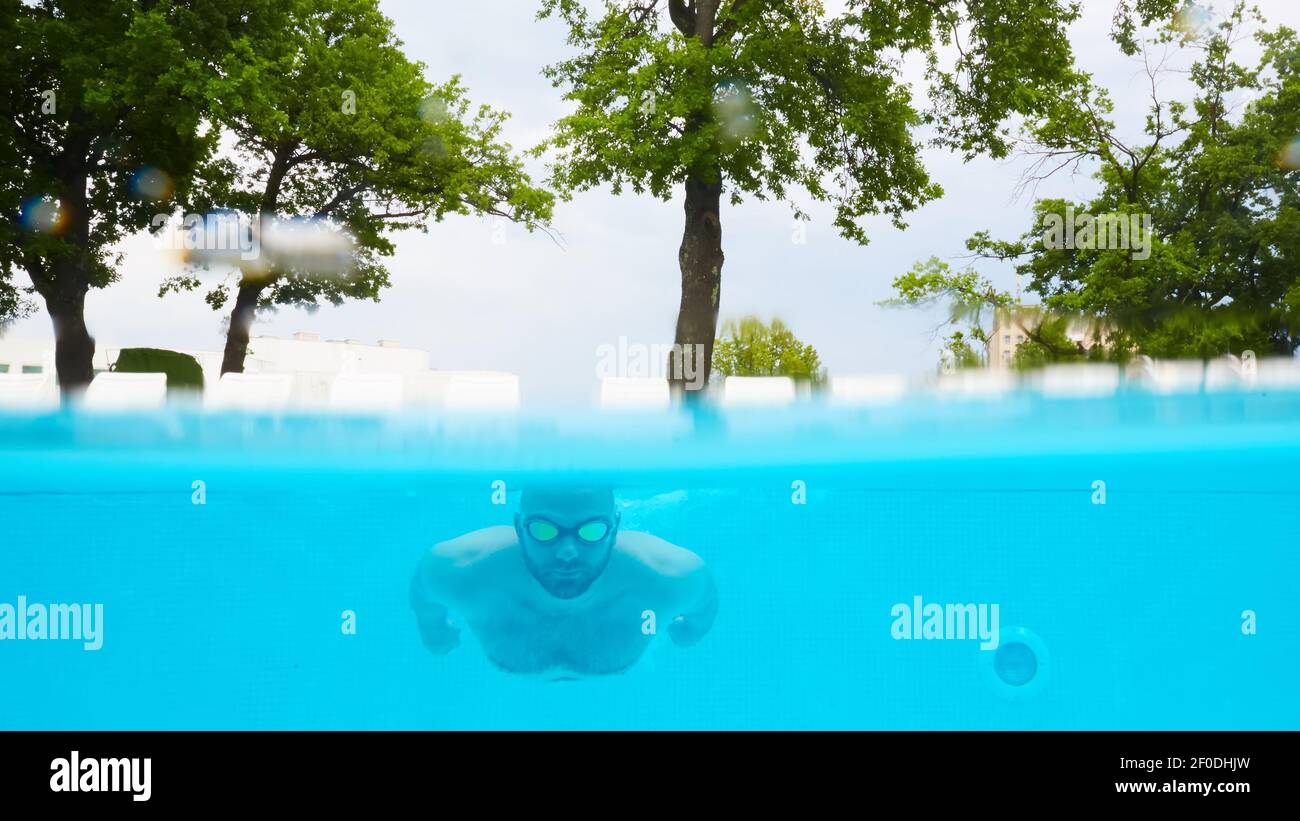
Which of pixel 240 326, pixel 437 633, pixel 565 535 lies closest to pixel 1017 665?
pixel 565 535

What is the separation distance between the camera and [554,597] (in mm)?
8359

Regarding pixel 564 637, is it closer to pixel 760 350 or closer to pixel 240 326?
pixel 240 326

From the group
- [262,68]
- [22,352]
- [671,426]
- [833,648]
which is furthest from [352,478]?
[22,352]

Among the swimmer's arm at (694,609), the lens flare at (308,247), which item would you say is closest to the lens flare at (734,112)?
the lens flare at (308,247)

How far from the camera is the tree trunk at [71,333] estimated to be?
2505 centimetres

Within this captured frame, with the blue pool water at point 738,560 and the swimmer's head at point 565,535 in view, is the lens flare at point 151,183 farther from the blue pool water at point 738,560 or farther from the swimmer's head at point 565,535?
the swimmer's head at point 565,535

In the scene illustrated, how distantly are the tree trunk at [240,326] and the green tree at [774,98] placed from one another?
383 inches

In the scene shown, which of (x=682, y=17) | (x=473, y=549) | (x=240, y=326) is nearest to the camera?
(x=473, y=549)

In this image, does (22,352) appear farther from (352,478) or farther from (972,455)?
(972,455)

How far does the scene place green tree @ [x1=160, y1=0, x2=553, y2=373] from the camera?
29.1 meters

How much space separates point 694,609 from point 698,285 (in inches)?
548

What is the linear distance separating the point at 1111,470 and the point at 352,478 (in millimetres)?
7272

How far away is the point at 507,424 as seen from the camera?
376 inches
